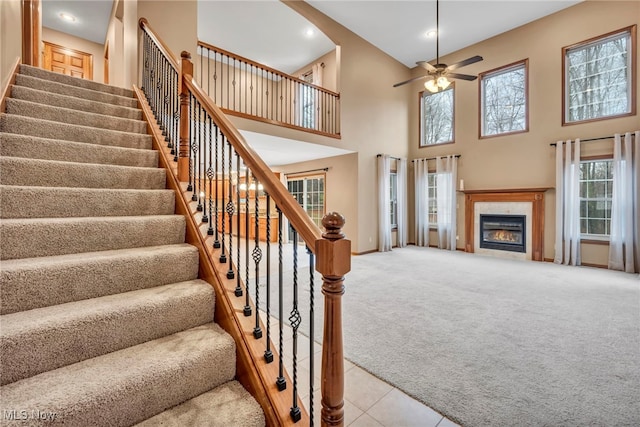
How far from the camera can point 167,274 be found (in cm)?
165

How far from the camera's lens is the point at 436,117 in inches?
298

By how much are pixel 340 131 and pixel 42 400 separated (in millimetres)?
6004

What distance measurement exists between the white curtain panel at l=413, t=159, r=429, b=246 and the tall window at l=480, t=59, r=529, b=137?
1.52m

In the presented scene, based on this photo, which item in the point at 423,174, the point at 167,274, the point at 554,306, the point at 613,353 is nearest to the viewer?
the point at 167,274

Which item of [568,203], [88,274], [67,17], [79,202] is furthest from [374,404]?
[67,17]

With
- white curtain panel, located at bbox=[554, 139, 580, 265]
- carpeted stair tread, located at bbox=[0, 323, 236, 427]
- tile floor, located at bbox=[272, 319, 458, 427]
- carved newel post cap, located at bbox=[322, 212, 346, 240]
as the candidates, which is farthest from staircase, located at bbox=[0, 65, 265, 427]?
white curtain panel, located at bbox=[554, 139, 580, 265]

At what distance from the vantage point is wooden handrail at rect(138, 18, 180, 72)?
8.73 feet

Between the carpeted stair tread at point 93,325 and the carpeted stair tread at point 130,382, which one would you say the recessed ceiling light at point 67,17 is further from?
the carpeted stair tread at point 130,382

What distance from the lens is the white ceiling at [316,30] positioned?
549 cm

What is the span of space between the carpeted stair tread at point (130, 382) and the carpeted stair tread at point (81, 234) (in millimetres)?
692

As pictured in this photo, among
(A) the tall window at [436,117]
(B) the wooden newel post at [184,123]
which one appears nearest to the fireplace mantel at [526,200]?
(A) the tall window at [436,117]

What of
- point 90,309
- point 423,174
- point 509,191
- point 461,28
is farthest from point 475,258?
point 90,309

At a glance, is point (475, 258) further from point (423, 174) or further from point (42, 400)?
point (42, 400)

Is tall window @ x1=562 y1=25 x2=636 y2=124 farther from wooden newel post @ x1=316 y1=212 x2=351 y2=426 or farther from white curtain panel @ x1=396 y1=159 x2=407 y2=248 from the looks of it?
wooden newel post @ x1=316 y1=212 x2=351 y2=426
